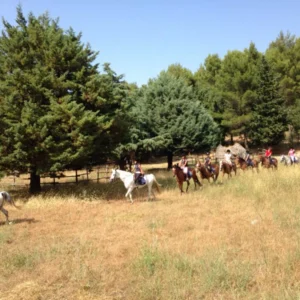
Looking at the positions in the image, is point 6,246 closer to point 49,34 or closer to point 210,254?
point 210,254

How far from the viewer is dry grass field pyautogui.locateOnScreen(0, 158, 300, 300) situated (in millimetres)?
5941

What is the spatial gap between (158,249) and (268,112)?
129 ft

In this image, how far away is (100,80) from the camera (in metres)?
17.5

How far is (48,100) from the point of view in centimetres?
1745

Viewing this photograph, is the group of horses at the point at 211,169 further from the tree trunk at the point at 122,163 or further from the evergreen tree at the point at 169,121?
the tree trunk at the point at 122,163

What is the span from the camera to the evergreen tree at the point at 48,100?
51.4 ft

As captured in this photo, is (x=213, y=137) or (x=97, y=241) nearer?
(x=97, y=241)

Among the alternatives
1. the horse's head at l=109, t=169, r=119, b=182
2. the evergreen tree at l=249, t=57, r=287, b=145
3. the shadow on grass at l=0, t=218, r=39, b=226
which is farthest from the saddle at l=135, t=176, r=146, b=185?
the evergreen tree at l=249, t=57, r=287, b=145

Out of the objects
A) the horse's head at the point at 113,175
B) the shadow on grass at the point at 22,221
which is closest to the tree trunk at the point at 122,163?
the horse's head at the point at 113,175

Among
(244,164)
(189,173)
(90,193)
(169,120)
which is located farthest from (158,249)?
(169,120)

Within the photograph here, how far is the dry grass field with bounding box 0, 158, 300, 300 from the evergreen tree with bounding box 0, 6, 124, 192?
2835 millimetres

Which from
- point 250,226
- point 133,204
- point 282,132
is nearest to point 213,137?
point 282,132

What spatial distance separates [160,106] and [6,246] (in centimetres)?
2368

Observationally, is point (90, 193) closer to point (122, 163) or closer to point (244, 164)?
point (122, 163)
